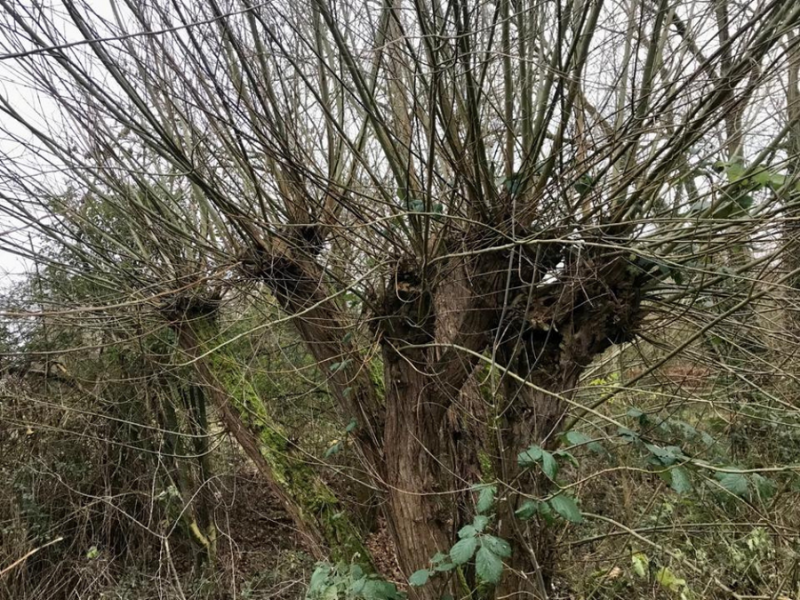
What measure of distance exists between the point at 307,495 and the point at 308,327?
1.24 meters

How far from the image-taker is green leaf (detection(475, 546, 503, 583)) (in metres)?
1.73

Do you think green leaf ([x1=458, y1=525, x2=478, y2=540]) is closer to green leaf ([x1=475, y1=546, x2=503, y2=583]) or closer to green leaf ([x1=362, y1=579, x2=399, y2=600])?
green leaf ([x1=475, y1=546, x2=503, y2=583])

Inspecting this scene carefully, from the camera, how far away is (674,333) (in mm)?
3627

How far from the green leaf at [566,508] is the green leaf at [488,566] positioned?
0.30m

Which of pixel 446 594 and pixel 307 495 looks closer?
pixel 446 594

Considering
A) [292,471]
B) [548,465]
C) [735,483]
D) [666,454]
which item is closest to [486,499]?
[548,465]

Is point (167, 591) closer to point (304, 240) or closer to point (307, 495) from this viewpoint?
point (307, 495)

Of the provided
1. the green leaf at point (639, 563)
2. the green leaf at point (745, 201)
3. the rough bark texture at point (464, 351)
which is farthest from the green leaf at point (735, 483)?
the green leaf at point (639, 563)

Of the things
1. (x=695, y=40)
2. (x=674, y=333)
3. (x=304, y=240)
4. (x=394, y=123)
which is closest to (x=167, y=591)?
(x=304, y=240)

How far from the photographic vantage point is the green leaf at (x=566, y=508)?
1.78 metres

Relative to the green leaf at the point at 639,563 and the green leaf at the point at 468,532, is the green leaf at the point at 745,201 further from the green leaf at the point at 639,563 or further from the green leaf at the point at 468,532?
the green leaf at the point at 639,563

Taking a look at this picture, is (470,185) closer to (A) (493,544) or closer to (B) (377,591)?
(A) (493,544)

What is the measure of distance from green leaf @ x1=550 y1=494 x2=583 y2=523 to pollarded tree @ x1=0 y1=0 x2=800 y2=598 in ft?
0.06

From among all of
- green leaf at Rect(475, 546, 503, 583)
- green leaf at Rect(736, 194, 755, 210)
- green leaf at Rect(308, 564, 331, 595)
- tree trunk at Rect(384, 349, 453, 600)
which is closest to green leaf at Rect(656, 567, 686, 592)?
tree trunk at Rect(384, 349, 453, 600)
